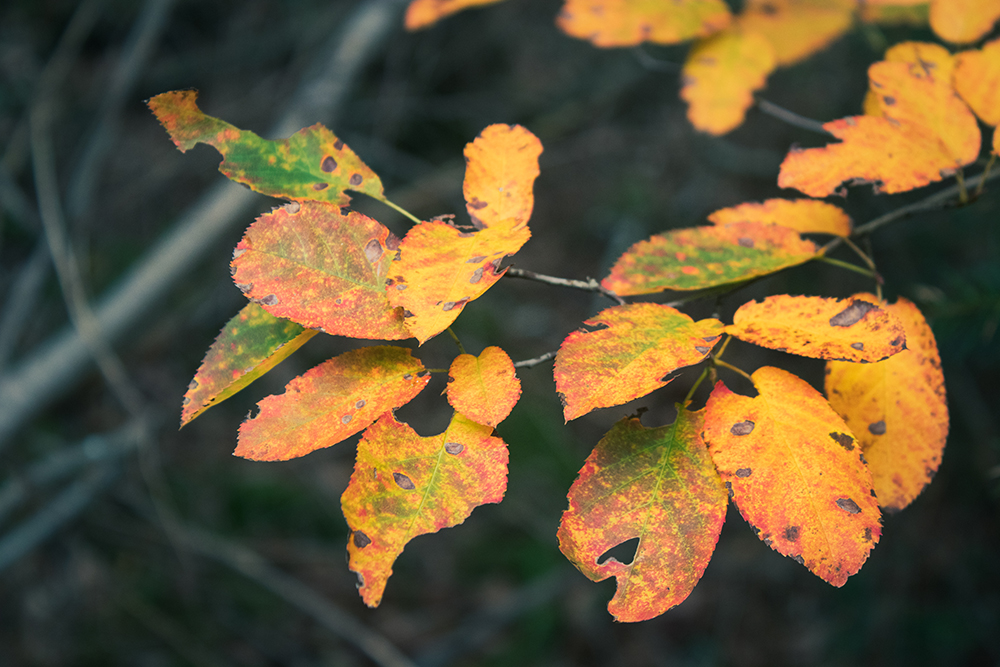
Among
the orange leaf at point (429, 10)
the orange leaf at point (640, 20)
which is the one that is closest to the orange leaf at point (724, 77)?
the orange leaf at point (640, 20)

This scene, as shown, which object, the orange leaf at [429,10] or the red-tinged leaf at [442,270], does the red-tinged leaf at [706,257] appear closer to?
the red-tinged leaf at [442,270]

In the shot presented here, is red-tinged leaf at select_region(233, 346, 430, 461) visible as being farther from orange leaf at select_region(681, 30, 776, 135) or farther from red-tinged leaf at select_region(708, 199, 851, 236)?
orange leaf at select_region(681, 30, 776, 135)

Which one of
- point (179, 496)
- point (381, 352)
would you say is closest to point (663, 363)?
point (381, 352)

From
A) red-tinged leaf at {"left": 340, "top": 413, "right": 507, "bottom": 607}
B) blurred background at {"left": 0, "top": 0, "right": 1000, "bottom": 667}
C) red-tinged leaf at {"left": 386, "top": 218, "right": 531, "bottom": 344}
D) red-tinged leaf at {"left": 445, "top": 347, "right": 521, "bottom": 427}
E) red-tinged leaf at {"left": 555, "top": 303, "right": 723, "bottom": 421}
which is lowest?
blurred background at {"left": 0, "top": 0, "right": 1000, "bottom": 667}

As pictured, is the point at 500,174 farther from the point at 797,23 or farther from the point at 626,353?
the point at 797,23

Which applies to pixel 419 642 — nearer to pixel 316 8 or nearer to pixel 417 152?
pixel 417 152

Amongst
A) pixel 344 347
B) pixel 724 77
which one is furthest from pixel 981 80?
pixel 344 347

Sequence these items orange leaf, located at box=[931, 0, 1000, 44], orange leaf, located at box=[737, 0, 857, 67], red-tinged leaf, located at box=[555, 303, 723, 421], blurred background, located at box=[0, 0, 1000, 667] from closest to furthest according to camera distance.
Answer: red-tinged leaf, located at box=[555, 303, 723, 421] → orange leaf, located at box=[931, 0, 1000, 44] → orange leaf, located at box=[737, 0, 857, 67] → blurred background, located at box=[0, 0, 1000, 667]

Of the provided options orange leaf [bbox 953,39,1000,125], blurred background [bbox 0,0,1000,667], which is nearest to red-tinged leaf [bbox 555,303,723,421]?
orange leaf [bbox 953,39,1000,125]
